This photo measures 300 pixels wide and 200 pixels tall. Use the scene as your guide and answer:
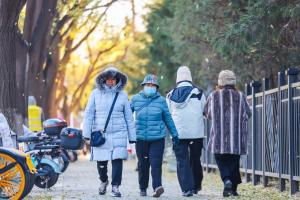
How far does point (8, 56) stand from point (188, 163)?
493cm

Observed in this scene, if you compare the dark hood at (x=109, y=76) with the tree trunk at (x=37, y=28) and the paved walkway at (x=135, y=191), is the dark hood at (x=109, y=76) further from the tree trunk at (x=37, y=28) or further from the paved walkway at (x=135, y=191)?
the tree trunk at (x=37, y=28)

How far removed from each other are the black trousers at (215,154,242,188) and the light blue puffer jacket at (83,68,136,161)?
1.58m

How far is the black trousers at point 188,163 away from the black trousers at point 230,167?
16.3 inches

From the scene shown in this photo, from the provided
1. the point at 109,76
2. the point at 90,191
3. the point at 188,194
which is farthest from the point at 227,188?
the point at 90,191

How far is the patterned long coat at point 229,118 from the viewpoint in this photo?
611 inches

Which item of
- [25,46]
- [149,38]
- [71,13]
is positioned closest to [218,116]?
[25,46]

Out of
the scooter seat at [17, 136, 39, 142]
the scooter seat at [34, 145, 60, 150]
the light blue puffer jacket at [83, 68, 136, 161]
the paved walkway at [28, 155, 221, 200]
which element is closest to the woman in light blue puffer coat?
the light blue puffer jacket at [83, 68, 136, 161]

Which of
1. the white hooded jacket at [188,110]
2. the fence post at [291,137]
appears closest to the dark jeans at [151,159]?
the white hooded jacket at [188,110]

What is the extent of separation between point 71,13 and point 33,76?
220 centimetres

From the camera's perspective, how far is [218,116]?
1566cm

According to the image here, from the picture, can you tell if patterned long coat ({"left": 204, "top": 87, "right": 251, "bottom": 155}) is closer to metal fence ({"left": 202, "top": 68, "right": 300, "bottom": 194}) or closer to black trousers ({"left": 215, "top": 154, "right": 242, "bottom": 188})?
black trousers ({"left": 215, "top": 154, "right": 242, "bottom": 188})

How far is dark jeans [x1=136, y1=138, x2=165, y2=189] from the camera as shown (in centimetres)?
1529

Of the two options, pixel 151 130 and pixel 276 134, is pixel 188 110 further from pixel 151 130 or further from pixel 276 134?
pixel 276 134

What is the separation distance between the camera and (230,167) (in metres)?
15.6
